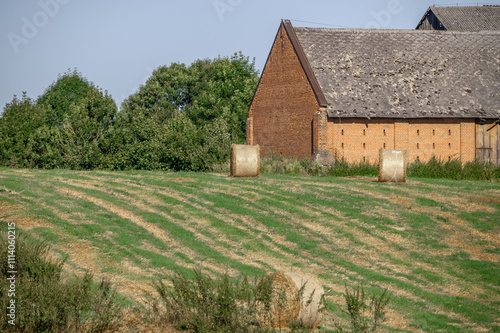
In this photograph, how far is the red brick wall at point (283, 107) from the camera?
131 ft

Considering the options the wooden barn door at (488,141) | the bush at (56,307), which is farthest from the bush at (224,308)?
the wooden barn door at (488,141)

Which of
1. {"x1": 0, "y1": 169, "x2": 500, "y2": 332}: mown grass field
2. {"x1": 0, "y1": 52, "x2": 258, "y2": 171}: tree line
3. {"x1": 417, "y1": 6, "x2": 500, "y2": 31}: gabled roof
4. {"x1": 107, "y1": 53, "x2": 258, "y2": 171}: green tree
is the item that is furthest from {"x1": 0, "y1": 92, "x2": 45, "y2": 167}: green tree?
{"x1": 417, "y1": 6, "x2": 500, "y2": 31}: gabled roof

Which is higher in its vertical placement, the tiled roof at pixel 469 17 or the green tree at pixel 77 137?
the tiled roof at pixel 469 17

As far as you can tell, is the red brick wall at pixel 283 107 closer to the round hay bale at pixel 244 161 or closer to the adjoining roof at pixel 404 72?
the adjoining roof at pixel 404 72

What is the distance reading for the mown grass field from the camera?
46.3ft

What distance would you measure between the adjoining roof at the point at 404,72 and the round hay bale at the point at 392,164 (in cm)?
1081

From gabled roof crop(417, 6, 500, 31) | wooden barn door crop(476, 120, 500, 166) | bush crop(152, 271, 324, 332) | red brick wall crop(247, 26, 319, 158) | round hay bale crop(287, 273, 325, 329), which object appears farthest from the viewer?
gabled roof crop(417, 6, 500, 31)

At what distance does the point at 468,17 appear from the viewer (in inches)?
2261

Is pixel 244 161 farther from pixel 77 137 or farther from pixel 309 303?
pixel 77 137

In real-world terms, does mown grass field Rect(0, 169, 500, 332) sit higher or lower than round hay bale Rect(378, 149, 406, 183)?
lower

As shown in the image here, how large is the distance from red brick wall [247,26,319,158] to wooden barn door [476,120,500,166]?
1081cm

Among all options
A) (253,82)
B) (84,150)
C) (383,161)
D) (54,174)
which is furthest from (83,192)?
(253,82)

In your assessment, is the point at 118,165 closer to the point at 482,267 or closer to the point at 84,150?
the point at 84,150

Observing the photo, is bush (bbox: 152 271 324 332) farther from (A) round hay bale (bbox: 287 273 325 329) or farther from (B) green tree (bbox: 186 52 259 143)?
(B) green tree (bbox: 186 52 259 143)
